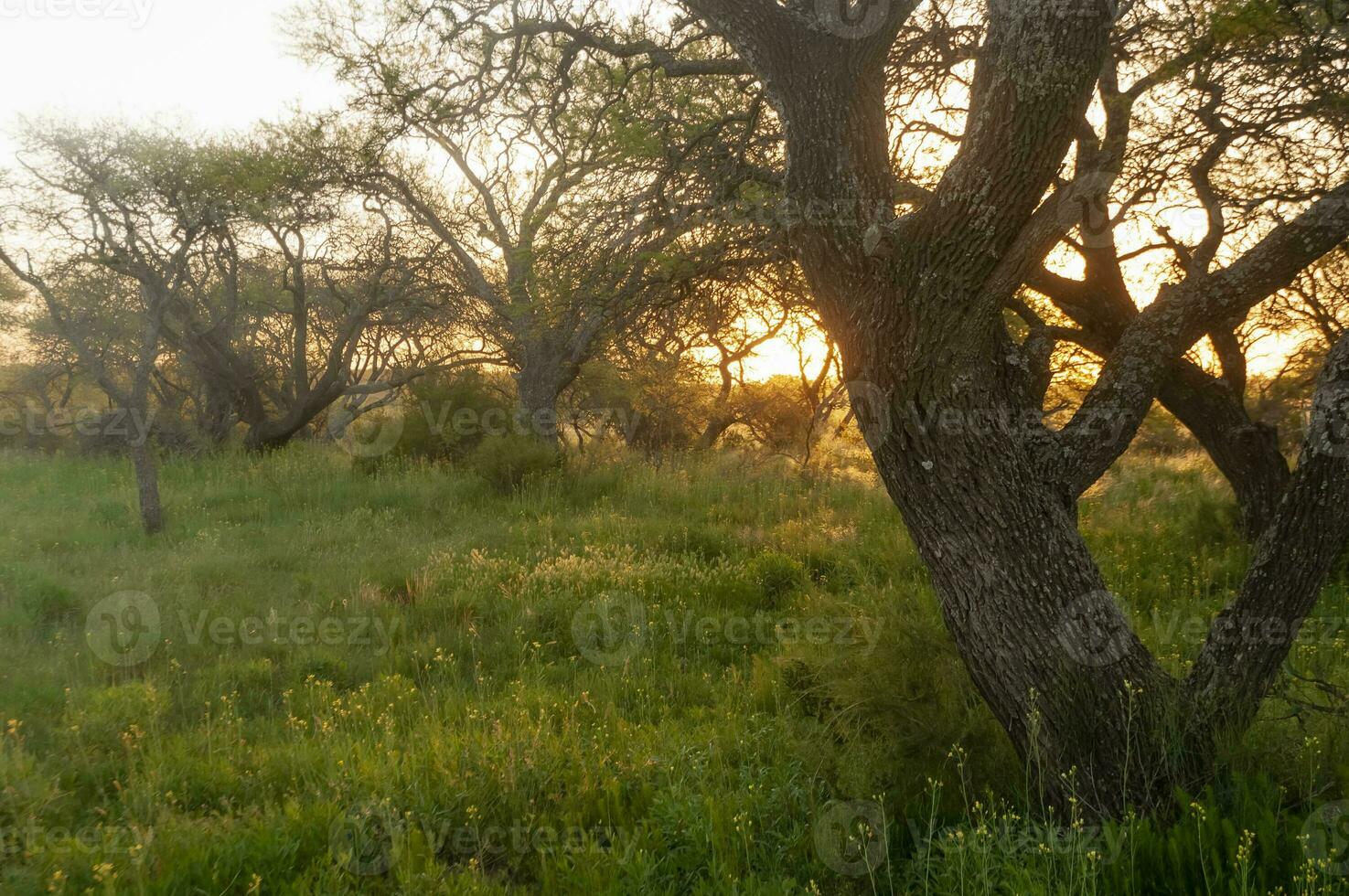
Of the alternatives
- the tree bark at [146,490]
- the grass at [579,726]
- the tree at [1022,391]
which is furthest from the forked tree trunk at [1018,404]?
the tree bark at [146,490]

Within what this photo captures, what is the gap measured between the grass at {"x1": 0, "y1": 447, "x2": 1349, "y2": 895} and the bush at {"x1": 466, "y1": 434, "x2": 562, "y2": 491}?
274cm

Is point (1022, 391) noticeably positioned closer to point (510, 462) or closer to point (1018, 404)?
→ point (1018, 404)

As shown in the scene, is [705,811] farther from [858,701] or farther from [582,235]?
[582,235]

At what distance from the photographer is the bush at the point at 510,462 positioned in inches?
480

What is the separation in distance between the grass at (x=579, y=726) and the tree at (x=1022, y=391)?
355mm

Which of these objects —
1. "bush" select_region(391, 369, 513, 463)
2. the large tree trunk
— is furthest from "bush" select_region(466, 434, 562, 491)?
"bush" select_region(391, 369, 513, 463)

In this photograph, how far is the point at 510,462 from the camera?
1217cm

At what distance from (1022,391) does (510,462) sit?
9203mm

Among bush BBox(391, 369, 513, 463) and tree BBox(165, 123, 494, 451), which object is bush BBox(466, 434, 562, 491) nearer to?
bush BBox(391, 369, 513, 463)

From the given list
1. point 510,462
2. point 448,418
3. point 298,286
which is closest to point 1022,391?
point 510,462

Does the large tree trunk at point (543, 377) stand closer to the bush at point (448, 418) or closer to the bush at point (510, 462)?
the bush at point (448, 418)

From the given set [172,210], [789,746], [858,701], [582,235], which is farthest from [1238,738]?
[172,210]

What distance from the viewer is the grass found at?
327cm

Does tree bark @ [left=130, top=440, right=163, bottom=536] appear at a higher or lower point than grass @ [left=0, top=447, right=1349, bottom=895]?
higher
